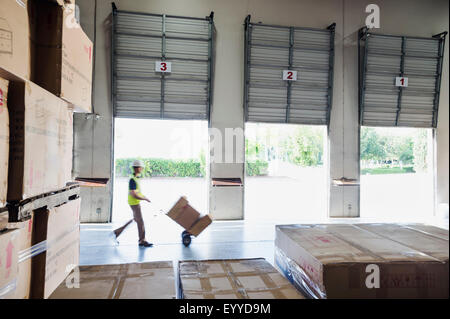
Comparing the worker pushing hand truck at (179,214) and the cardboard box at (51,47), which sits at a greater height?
the cardboard box at (51,47)

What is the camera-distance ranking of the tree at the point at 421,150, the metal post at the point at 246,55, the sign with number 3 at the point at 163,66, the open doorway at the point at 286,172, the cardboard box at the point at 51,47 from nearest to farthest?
the cardboard box at the point at 51,47 → the sign with number 3 at the point at 163,66 → the metal post at the point at 246,55 → the open doorway at the point at 286,172 → the tree at the point at 421,150

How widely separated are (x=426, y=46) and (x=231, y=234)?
325 inches

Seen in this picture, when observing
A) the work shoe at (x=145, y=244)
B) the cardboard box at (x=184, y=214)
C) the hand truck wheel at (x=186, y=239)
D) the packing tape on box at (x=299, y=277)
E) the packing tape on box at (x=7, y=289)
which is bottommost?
the work shoe at (x=145, y=244)

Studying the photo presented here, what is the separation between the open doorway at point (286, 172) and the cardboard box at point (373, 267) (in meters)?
5.64

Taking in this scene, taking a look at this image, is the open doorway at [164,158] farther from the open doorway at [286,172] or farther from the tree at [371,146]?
the tree at [371,146]

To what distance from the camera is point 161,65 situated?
7141 mm

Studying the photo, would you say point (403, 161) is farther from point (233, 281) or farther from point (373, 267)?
point (233, 281)

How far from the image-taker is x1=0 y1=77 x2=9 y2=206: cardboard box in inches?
61.9

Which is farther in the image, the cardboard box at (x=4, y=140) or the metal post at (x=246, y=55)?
the metal post at (x=246, y=55)

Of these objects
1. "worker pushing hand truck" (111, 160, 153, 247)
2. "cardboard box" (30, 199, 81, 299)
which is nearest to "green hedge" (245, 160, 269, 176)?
"worker pushing hand truck" (111, 160, 153, 247)

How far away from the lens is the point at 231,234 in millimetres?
6129

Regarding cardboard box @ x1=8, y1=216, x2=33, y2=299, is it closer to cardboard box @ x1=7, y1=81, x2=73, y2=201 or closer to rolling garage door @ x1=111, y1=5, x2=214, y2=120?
cardboard box @ x1=7, y1=81, x2=73, y2=201

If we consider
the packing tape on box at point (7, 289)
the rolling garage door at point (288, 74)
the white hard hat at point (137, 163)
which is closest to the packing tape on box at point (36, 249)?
the packing tape on box at point (7, 289)

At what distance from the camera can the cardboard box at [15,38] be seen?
1645 mm
